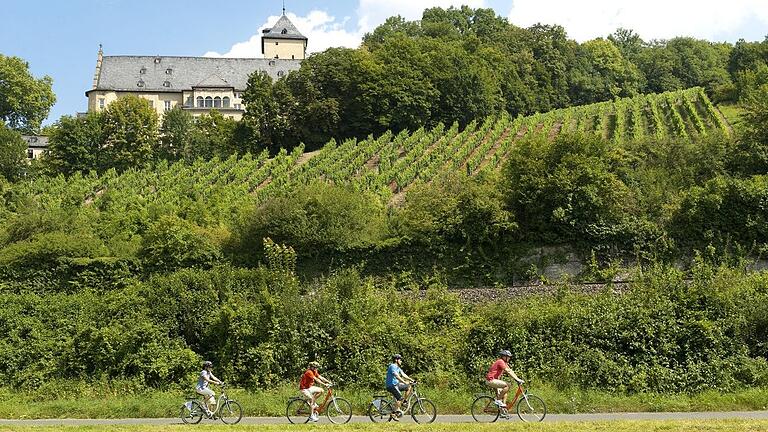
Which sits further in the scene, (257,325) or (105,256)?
(105,256)

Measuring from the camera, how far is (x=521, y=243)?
29219 mm

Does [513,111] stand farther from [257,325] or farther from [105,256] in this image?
[257,325]

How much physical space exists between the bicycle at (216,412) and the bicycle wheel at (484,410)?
4.79 meters

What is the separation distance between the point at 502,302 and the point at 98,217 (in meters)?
21.8

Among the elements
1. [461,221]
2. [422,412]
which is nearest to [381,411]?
[422,412]

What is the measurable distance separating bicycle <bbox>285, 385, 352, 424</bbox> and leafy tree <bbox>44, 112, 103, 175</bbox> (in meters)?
47.2

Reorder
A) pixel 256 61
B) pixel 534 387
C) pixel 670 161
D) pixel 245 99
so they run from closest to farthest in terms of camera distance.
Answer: pixel 534 387 → pixel 670 161 → pixel 245 99 → pixel 256 61

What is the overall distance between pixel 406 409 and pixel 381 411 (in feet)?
1.68

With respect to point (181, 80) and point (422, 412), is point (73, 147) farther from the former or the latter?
point (422, 412)

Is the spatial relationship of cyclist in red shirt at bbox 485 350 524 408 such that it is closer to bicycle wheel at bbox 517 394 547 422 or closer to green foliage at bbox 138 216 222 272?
bicycle wheel at bbox 517 394 547 422

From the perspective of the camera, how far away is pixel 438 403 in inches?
695

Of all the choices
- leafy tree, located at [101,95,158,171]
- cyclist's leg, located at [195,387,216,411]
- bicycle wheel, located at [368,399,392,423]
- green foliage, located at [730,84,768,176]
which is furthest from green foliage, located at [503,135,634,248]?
leafy tree, located at [101,95,158,171]

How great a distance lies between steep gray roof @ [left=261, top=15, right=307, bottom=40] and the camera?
11050 cm

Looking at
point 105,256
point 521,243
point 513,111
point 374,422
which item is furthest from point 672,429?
point 513,111
